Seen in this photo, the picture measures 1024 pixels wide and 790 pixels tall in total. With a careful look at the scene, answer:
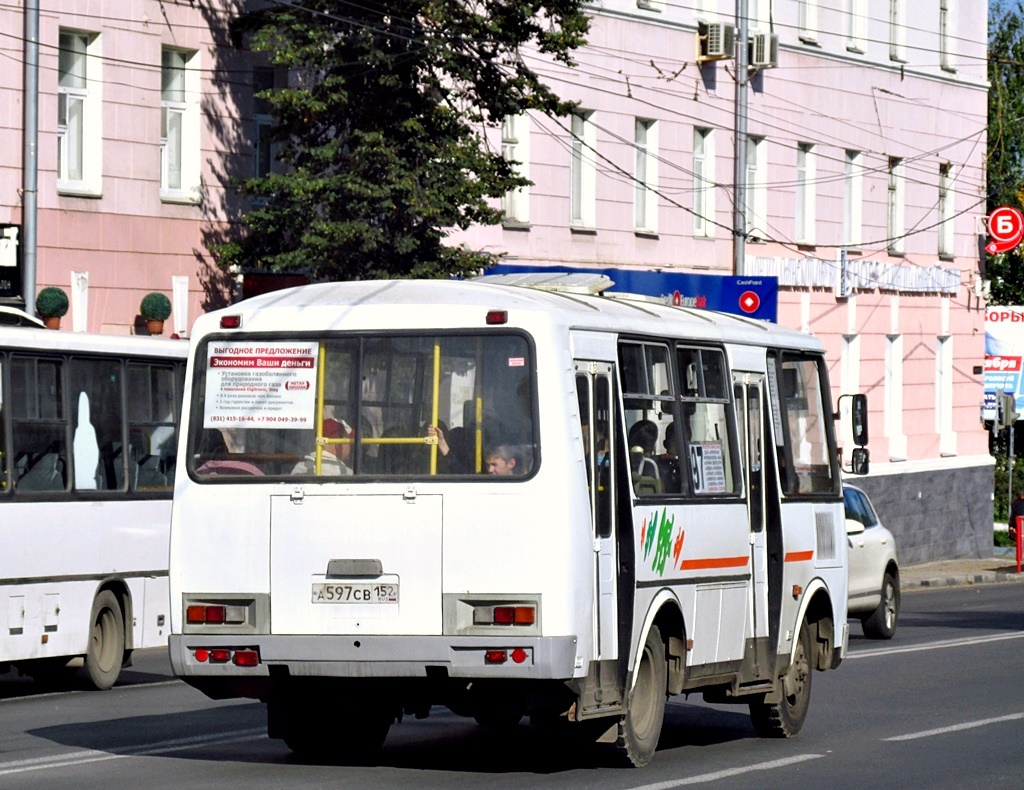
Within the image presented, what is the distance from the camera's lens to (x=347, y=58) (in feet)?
85.1

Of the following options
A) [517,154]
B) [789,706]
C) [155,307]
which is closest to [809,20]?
[517,154]

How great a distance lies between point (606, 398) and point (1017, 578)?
29.2m

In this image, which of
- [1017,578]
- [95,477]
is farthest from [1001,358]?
[95,477]

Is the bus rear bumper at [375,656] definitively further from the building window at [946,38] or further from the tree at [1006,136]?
the tree at [1006,136]

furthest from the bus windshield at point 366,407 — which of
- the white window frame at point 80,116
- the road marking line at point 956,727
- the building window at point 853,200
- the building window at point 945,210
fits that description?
the building window at point 945,210

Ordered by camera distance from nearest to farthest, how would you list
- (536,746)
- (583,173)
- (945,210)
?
(536,746)
(583,173)
(945,210)

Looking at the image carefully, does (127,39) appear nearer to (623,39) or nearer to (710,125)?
(623,39)

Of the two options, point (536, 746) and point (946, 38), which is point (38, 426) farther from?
point (946, 38)

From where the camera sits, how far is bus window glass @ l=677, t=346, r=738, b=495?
41.7ft

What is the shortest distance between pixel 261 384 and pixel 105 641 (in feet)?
21.3

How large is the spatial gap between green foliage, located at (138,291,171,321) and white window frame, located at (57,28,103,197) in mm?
1430

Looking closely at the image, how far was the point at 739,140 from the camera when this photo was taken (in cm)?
3653

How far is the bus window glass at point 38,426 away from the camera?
16422mm

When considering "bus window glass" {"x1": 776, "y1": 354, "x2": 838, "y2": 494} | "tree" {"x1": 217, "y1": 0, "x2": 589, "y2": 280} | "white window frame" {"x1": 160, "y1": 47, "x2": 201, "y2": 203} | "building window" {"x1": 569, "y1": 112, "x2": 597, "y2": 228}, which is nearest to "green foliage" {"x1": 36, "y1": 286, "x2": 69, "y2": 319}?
"tree" {"x1": 217, "y1": 0, "x2": 589, "y2": 280}
